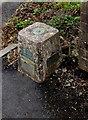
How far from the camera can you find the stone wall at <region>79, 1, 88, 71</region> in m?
4.72

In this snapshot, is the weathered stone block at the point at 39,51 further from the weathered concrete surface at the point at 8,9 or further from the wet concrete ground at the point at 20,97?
the weathered concrete surface at the point at 8,9

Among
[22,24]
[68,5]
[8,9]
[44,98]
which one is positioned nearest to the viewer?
[44,98]

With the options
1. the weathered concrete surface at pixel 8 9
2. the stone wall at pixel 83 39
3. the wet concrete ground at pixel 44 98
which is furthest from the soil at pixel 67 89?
the weathered concrete surface at pixel 8 9

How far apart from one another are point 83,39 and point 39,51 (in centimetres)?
86

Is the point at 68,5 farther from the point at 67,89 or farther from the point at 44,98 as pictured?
the point at 44,98

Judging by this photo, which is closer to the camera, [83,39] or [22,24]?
[83,39]

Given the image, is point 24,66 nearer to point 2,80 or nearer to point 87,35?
point 2,80

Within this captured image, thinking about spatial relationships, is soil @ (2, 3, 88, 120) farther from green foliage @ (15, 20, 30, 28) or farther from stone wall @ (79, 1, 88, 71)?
green foliage @ (15, 20, 30, 28)

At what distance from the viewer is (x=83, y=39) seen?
512 cm

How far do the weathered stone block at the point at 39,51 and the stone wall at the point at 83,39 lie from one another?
1.53 ft

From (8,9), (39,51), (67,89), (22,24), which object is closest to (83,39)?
(39,51)

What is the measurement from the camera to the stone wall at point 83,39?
4.72 metres

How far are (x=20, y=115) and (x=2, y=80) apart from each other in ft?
3.34

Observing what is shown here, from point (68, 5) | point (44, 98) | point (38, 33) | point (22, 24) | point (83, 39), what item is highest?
point (38, 33)
